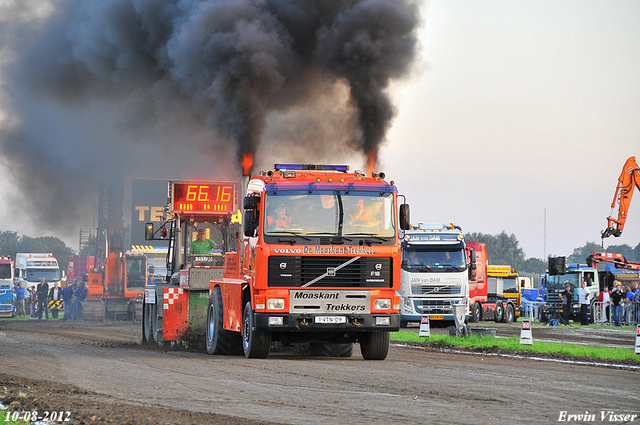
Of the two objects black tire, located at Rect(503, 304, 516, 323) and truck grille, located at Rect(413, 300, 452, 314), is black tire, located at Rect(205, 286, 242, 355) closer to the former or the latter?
truck grille, located at Rect(413, 300, 452, 314)

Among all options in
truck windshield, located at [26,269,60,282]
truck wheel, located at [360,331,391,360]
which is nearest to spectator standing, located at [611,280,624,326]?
truck wheel, located at [360,331,391,360]

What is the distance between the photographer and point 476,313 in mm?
37156

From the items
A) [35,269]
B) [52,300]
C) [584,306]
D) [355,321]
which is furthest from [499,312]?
[35,269]

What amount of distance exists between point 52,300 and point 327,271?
3361 centimetres

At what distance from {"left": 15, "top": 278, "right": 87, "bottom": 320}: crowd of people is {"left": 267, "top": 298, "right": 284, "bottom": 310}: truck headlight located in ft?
92.4

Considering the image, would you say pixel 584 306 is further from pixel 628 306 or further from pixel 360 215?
pixel 360 215

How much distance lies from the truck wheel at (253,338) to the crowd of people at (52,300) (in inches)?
1064

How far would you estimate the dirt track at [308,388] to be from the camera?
8203mm

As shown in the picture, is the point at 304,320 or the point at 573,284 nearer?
the point at 304,320

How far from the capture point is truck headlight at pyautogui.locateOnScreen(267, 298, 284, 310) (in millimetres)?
14148

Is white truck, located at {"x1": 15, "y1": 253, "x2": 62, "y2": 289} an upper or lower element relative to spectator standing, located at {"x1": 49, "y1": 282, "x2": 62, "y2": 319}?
upper

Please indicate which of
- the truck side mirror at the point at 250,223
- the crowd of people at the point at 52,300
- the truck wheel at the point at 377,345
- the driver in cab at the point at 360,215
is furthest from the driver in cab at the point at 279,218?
the crowd of people at the point at 52,300

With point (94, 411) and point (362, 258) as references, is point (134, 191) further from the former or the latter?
point (94, 411)

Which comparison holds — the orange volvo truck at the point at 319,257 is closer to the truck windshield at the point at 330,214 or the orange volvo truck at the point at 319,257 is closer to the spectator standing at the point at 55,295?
A: the truck windshield at the point at 330,214
